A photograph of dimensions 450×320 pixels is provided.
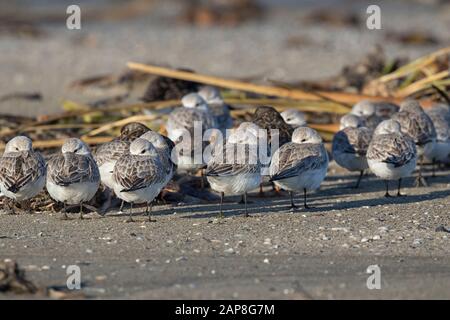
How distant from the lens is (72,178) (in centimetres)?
886

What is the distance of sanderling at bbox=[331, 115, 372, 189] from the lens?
35.5 ft

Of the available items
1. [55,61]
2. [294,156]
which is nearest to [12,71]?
[55,61]

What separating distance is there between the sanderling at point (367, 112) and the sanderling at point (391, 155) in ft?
4.62

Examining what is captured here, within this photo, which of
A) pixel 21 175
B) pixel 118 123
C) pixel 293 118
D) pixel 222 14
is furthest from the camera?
pixel 222 14

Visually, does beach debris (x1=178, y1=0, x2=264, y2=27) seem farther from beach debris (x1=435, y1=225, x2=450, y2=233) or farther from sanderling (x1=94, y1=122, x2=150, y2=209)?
beach debris (x1=435, y1=225, x2=450, y2=233)

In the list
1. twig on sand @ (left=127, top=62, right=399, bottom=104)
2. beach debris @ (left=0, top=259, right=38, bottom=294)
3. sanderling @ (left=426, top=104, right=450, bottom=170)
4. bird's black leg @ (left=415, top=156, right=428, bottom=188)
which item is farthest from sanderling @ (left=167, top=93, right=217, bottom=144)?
beach debris @ (left=0, top=259, right=38, bottom=294)

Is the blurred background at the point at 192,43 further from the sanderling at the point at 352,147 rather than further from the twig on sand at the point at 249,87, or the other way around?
the sanderling at the point at 352,147

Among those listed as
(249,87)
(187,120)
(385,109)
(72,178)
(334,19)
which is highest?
(334,19)

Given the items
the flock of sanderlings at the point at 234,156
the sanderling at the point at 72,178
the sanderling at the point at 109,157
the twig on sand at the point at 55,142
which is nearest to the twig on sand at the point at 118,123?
the twig on sand at the point at 55,142

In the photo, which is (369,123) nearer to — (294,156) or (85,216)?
(294,156)

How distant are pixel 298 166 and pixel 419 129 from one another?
219 cm

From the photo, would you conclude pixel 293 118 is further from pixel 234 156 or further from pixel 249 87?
pixel 234 156

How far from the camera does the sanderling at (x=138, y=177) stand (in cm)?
888

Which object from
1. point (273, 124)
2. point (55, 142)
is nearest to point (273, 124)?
point (273, 124)
